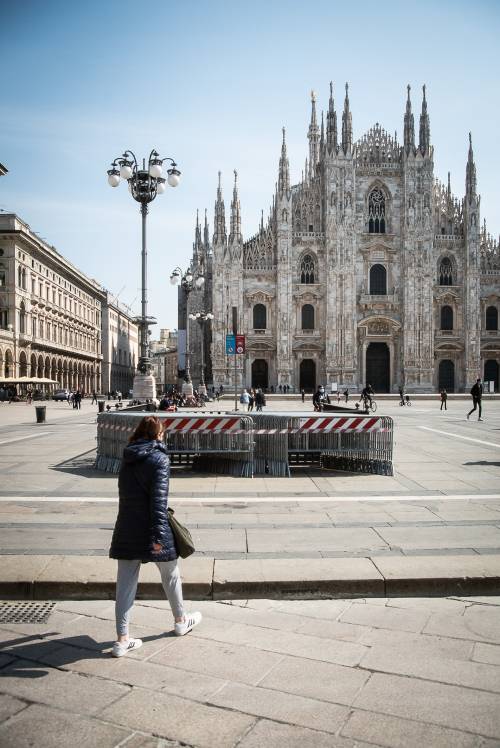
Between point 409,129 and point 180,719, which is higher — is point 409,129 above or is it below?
above

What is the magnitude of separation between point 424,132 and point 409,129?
1.38m

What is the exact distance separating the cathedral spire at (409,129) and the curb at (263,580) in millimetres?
50090

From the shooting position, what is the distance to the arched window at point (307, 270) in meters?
50.3

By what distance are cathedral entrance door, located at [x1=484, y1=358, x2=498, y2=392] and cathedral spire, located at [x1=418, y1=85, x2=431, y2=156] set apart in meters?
19.0

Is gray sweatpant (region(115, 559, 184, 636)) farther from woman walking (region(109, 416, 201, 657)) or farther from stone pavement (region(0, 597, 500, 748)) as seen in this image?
stone pavement (region(0, 597, 500, 748))

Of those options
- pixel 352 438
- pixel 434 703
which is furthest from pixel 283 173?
pixel 434 703

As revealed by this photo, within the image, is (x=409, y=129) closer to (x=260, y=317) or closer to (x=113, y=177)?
(x=260, y=317)

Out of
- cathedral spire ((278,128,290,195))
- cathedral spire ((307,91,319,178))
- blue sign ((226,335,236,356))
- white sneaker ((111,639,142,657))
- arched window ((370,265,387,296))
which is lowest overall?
white sneaker ((111,639,142,657))

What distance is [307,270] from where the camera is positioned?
165 feet

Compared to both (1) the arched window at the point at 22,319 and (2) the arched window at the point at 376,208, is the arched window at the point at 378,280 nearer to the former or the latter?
(2) the arched window at the point at 376,208

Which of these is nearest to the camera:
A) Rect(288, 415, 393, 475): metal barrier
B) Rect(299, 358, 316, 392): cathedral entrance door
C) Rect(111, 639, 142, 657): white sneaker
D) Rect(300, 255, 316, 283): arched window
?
Rect(111, 639, 142, 657): white sneaker

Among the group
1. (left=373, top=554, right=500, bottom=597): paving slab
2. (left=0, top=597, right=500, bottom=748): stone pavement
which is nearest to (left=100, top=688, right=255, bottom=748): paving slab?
(left=0, top=597, right=500, bottom=748): stone pavement

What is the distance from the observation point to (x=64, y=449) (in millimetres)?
13812

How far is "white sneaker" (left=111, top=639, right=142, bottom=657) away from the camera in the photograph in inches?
145
